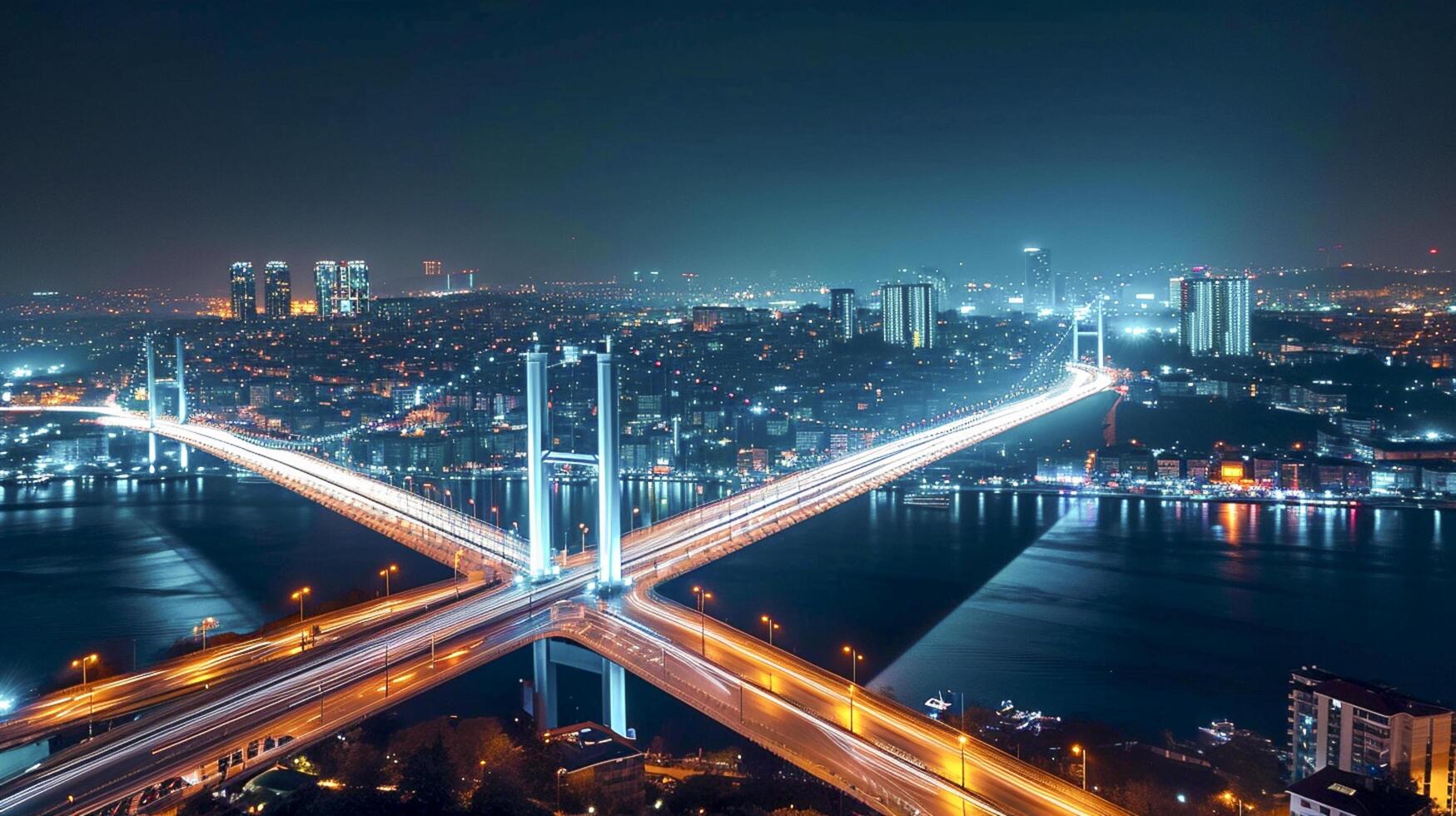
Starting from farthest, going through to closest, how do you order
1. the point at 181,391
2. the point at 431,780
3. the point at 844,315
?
the point at 844,315 < the point at 181,391 < the point at 431,780

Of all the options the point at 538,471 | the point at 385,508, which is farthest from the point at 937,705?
the point at 385,508

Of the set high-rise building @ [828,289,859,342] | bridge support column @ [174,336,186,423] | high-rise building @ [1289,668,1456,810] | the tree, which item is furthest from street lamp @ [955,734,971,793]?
high-rise building @ [828,289,859,342]

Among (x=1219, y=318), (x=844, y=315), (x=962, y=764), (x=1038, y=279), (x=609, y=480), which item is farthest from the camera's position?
(x=1038, y=279)

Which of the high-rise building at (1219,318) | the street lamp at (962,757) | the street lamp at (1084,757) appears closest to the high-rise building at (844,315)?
the high-rise building at (1219,318)

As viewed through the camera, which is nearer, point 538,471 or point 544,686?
point 544,686

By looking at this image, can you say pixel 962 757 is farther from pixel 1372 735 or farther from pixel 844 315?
pixel 844 315

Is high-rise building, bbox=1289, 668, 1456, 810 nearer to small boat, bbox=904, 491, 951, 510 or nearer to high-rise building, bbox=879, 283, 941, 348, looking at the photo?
small boat, bbox=904, 491, 951, 510

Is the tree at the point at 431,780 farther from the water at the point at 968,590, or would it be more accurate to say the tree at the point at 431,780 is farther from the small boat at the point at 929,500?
the small boat at the point at 929,500
